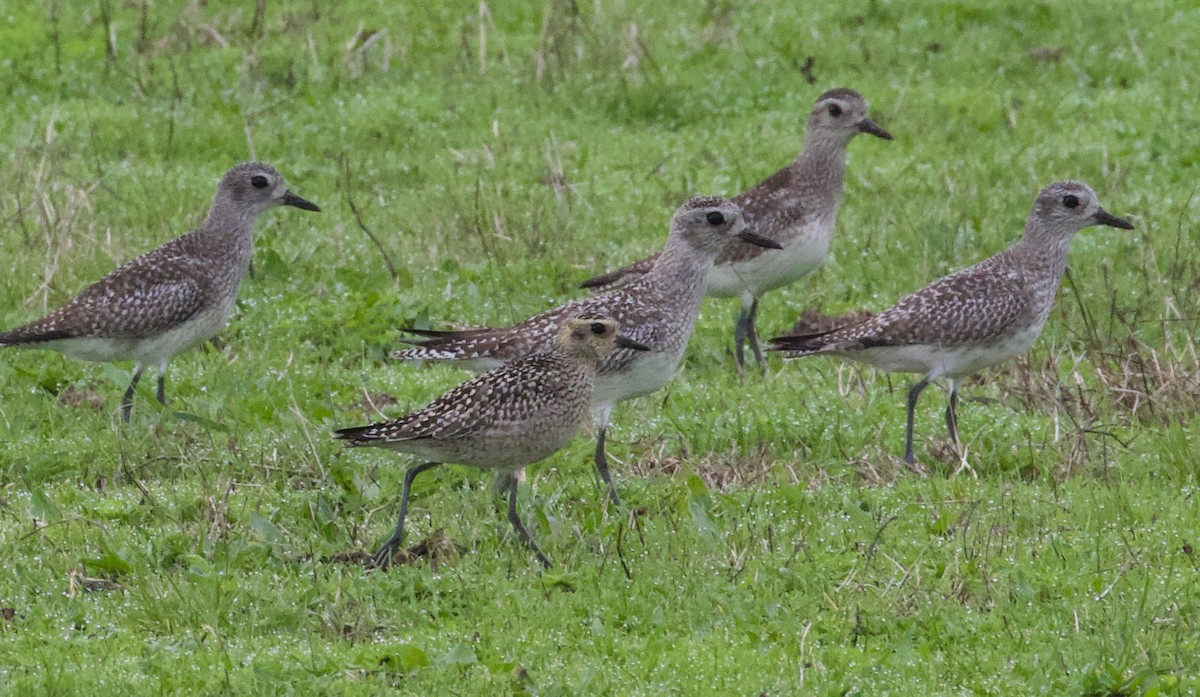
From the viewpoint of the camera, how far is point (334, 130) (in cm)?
1591

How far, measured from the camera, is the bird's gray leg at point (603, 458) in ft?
29.5

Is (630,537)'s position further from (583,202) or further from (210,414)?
(583,202)

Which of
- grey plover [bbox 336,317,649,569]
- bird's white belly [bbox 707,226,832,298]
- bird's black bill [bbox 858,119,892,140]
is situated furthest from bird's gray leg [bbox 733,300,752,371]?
grey plover [bbox 336,317,649,569]

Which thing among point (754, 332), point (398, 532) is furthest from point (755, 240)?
point (398, 532)

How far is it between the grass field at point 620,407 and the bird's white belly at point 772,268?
41cm

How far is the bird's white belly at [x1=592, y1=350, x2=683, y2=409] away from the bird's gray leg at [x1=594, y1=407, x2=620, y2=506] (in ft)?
0.33

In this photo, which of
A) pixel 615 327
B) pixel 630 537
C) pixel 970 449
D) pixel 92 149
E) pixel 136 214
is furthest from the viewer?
pixel 92 149

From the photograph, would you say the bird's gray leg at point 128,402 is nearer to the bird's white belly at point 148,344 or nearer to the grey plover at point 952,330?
the bird's white belly at point 148,344

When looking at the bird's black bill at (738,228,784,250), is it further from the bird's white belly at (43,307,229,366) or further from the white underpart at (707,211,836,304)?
the bird's white belly at (43,307,229,366)

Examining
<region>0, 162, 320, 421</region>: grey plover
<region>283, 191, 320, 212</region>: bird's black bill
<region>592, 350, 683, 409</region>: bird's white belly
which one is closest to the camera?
<region>592, 350, 683, 409</region>: bird's white belly

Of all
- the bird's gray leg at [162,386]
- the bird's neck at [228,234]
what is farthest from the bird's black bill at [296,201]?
the bird's gray leg at [162,386]

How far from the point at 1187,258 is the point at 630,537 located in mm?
6454

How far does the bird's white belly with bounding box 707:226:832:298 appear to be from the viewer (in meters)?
12.0

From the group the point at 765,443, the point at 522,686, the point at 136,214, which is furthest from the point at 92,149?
the point at 522,686
